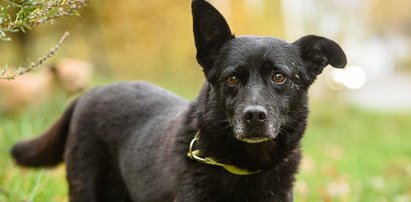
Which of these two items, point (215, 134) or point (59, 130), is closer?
point (215, 134)

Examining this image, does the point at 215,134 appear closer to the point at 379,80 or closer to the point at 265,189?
the point at 265,189

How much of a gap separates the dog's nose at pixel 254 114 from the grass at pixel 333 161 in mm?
1821

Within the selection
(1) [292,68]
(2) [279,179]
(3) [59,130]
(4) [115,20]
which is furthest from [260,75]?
(4) [115,20]

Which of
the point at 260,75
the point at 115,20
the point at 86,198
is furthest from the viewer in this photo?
the point at 115,20

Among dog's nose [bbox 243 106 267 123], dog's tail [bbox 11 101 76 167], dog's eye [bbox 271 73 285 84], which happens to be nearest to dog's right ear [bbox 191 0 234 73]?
dog's eye [bbox 271 73 285 84]

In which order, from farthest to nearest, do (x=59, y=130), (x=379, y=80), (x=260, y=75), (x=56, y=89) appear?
1. (x=379, y=80)
2. (x=56, y=89)
3. (x=59, y=130)
4. (x=260, y=75)

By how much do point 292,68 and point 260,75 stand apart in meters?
0.24

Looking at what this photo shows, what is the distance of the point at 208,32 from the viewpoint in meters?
3.88

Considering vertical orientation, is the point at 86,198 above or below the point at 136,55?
above

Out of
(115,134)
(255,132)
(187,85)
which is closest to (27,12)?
(255,132)

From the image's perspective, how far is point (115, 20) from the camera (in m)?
16.5

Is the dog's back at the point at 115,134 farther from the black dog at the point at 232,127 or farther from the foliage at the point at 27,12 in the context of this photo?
the foliage at the point at 27,12

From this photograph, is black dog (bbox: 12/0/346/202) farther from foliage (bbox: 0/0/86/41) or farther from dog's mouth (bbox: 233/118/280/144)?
foliage (bbox: 0/0/86/41)

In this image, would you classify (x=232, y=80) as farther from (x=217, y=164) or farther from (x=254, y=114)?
(x=217, y=164)
